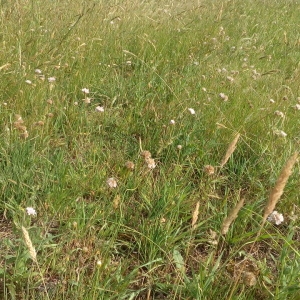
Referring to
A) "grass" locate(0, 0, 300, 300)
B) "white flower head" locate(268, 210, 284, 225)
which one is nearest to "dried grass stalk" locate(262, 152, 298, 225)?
"grass" locate(0, 0, 300, 300)

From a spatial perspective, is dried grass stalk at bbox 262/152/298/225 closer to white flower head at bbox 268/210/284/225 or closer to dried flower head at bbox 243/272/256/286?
dried flower head at bbox 243/272/256/286

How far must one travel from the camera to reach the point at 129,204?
1711mm

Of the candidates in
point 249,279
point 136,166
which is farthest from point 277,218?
point 136,166

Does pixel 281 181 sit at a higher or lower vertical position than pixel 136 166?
higher

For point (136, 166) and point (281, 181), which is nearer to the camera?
point (281, 181)

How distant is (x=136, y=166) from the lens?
6.03 ft

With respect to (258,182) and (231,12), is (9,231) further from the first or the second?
(231,12)

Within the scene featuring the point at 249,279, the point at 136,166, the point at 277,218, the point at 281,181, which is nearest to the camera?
the point at 281,181

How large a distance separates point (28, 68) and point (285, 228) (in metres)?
1.80

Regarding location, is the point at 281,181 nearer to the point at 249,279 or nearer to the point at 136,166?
the point at 249,279

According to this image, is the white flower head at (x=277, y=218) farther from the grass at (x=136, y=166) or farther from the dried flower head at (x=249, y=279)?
the dried flower head at (x=249, y=279)

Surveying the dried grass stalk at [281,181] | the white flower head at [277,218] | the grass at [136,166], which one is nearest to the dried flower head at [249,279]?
the grass at [136,166]

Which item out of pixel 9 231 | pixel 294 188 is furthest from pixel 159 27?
pixel 9 231

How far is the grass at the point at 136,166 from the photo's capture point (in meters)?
1.34
